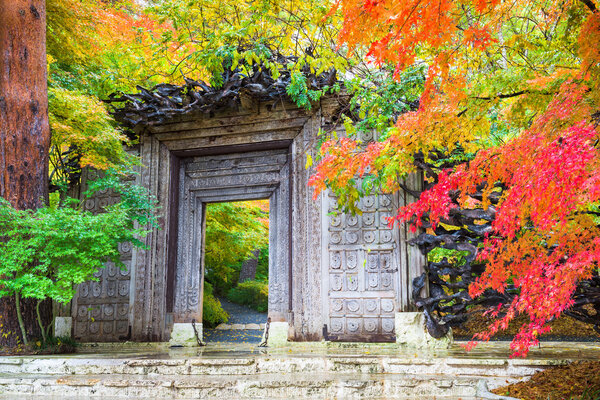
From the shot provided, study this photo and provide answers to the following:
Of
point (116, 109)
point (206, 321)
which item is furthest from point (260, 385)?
point (206, 321)

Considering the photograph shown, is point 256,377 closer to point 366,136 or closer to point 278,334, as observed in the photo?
point 278,334

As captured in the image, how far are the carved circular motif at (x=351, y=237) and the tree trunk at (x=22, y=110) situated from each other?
4.36 m

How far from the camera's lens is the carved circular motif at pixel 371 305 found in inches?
300

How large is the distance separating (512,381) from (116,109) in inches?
293

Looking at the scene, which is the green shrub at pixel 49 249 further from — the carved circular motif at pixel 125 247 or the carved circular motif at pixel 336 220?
the carved circular motif at pixel 336 220

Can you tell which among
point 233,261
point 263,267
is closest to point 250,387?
point 233,261

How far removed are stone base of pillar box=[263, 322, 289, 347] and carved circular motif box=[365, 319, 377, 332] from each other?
52.8 inches

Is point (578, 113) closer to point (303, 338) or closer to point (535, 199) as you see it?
point (535, 199)

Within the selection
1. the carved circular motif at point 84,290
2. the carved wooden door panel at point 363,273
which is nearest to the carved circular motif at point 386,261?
the carved wooden door panel at point 363,273

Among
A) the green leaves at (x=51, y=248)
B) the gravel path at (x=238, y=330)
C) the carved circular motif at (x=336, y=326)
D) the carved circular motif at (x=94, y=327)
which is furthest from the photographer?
the gravel path at (x=238, y=330)

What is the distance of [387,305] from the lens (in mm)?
7586

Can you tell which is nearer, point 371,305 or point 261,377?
point 261,377

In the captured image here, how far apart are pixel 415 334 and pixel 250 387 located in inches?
145

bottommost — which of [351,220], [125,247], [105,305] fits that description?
[105,305]
